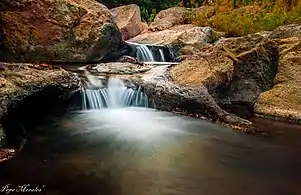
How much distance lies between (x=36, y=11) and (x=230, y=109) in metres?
6.71

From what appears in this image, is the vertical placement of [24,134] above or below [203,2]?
below

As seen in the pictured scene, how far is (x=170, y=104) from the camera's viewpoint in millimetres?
8141

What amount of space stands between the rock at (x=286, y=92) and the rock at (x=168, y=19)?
11447 mm

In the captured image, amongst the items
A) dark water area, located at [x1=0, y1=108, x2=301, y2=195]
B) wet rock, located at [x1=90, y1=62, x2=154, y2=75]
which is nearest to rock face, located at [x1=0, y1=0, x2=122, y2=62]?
wet rock, located at [x1=90, y1=62, x2=154, y2=75]

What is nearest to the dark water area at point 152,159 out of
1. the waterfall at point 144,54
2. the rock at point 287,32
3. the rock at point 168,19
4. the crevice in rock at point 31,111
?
the crevice in rock at point 31,111

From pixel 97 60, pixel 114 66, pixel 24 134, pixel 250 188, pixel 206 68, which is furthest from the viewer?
pixel 97 60

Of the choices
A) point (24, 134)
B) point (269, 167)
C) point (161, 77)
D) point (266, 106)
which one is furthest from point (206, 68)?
point (24, 134)

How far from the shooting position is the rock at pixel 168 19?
1995 cm

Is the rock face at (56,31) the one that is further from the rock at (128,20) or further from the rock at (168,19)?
the rock at (168,19)

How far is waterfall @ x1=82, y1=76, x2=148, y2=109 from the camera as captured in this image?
8.17 metres

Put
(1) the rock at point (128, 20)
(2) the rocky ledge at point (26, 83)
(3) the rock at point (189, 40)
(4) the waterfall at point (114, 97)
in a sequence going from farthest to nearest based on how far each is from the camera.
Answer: (1) the rock at point (128, 20)
(3) the rock at point (189, 40)
(4) the waterfall at point (114, 97)
(2) the rocky ledge at point (26, 83)

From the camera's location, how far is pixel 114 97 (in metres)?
8.49

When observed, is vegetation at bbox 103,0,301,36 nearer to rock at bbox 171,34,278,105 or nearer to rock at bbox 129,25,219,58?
rock at bbox 129,25,219,58

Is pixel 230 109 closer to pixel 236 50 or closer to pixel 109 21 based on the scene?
pixel 236 50
